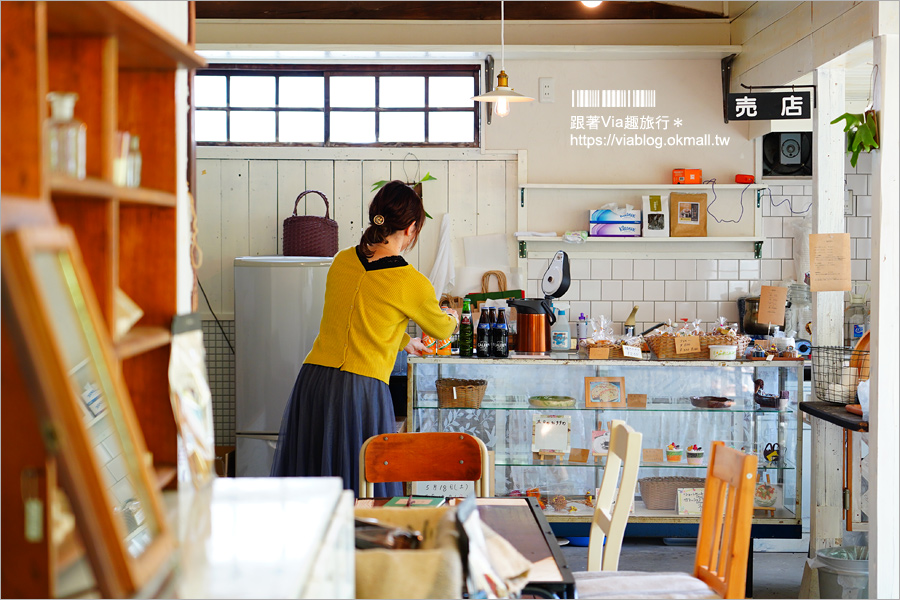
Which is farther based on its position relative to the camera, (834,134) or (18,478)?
(834,134)

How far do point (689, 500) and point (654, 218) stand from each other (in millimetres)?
1910

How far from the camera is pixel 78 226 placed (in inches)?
50.4

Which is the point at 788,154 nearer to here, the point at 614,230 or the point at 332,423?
the point at 614,230

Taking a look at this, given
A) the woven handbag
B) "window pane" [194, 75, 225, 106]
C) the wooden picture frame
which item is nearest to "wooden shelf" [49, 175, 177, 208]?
the wooden picture frame

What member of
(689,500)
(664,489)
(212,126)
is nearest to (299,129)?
(212,126)

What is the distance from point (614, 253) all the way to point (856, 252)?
5.67ft

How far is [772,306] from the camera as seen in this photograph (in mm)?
4211

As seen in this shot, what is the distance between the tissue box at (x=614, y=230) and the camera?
500 cm

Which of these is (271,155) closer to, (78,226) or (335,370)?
(335,370)

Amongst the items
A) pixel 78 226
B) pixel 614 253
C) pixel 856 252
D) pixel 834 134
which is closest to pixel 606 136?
pixel 614 253

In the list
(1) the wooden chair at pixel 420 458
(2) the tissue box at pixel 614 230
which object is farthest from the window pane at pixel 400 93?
(1) the wooden chair at pixel 420 458

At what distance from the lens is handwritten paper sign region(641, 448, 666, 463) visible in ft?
12.9

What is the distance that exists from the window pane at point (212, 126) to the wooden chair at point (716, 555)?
399 cm

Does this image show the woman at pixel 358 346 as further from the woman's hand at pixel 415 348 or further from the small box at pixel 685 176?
the small box at pixel 685 176
